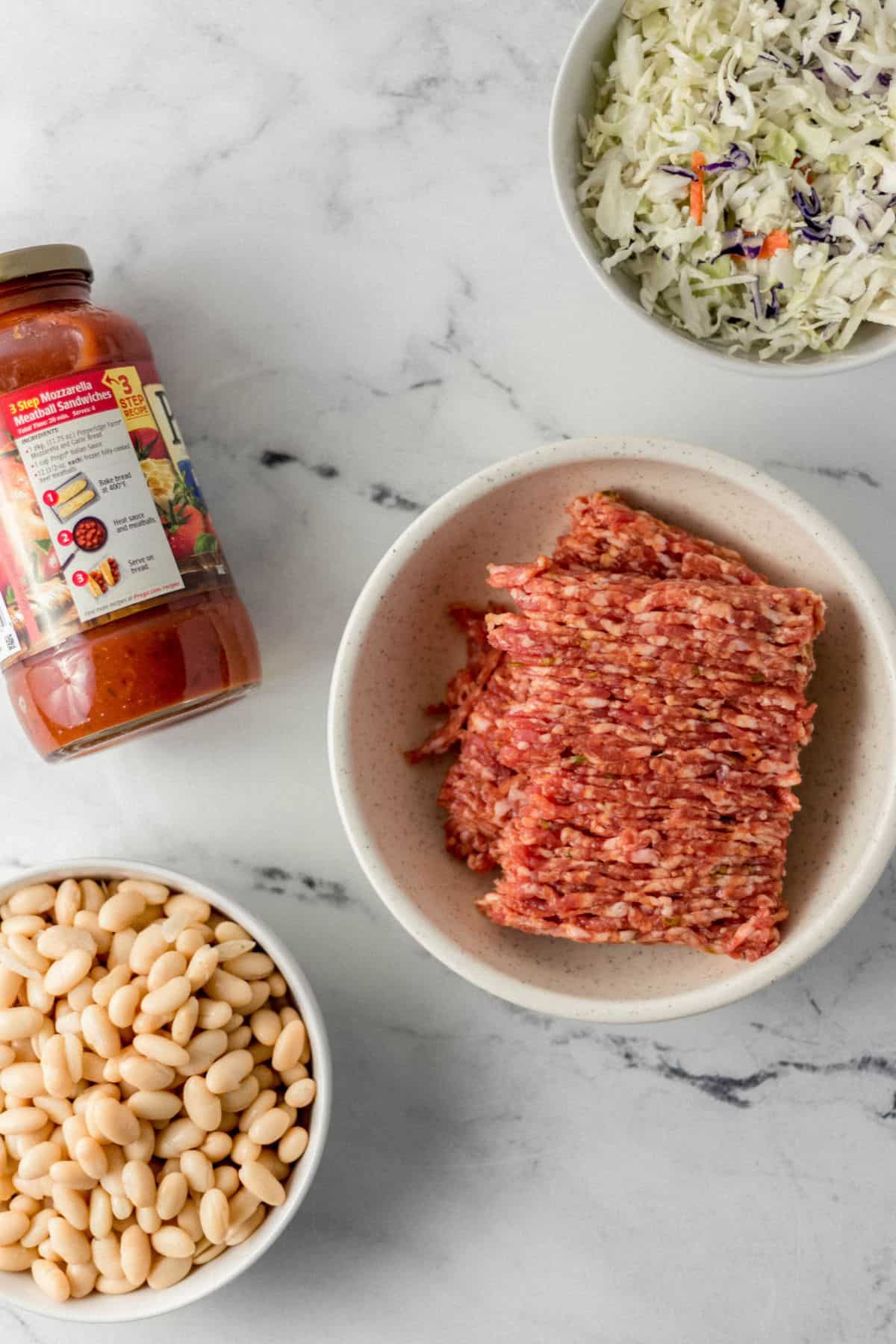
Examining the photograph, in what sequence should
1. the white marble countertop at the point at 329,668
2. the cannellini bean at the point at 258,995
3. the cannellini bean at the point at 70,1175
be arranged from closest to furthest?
1. the cannellini bean at the point at 70,1175
2. the cannellini bean at the point at 258,995
3. the white marble countertop at the point at 329,668

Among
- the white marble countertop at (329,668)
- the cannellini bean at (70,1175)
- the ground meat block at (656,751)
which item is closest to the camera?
the ground meat block at (656,751)

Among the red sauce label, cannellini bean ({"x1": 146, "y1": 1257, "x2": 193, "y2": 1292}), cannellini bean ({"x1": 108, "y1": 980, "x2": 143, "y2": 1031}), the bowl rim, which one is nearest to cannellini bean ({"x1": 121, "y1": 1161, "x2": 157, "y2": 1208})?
cannellini bean ({"x1": 146, "y1": 1257, "x2": 193, "y2": 1292})

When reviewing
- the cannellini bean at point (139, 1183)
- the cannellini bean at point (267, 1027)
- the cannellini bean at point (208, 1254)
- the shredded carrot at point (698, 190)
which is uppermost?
the shredded carrot at point (698, 190)

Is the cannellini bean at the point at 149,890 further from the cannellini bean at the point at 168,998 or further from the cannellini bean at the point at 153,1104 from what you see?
the cannellini bean at the point at 153,1104

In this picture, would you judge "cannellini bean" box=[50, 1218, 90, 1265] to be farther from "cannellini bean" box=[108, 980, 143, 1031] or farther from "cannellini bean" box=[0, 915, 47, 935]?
"cannellini bean" box=[0, 915, 47, 935]

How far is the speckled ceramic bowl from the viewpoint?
66.4 inches

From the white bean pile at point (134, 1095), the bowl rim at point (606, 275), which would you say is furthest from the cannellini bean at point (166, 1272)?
the bowl rim at point (606, 275)

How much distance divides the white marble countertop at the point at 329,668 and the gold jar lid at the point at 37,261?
0.90 feet

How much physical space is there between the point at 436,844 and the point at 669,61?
1294 mm

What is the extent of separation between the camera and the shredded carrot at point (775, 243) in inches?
68.7

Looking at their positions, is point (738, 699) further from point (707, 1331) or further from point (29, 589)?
point (707, 1331)

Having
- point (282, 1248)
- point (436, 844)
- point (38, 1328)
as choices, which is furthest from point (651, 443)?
point (38, 1328)

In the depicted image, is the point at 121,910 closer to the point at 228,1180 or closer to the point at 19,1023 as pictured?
the point at 19,1023

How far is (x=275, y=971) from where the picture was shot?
188 cm
